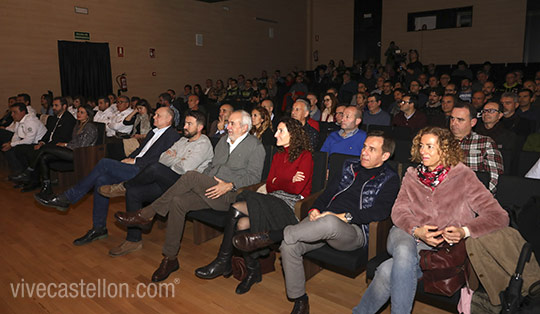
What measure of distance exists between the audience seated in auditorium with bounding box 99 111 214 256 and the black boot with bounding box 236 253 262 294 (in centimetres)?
98

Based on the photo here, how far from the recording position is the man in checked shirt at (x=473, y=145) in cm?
278

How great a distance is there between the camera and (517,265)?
1776 millimetres

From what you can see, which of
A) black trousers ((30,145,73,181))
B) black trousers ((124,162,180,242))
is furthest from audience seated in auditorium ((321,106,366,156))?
black trousers ((30,145,73,181))

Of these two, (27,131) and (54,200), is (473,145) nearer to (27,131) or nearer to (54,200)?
(54,200)

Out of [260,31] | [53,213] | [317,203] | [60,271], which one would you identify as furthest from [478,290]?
[260,31]

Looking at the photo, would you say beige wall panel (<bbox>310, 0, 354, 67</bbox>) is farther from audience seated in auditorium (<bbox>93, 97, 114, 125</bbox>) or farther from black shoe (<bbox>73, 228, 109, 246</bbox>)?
black shoe (<bbox>73, 228, 109, 246</bbox>)

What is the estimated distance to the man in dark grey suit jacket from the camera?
2.94m

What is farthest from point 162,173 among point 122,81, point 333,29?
point 333,29

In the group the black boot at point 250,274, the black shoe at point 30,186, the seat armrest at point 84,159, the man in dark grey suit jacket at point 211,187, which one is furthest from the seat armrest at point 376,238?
the black shoe at point 30,186

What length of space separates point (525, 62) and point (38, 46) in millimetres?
12943

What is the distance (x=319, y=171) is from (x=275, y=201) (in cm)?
50

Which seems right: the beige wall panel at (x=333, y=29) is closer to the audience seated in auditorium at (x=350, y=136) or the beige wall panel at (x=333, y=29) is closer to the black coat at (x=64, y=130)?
the black coat at (x=64, y=130)

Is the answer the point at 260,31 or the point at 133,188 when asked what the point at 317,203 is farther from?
the point at 260,31

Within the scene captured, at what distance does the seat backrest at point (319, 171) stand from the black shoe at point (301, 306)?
0.86m
